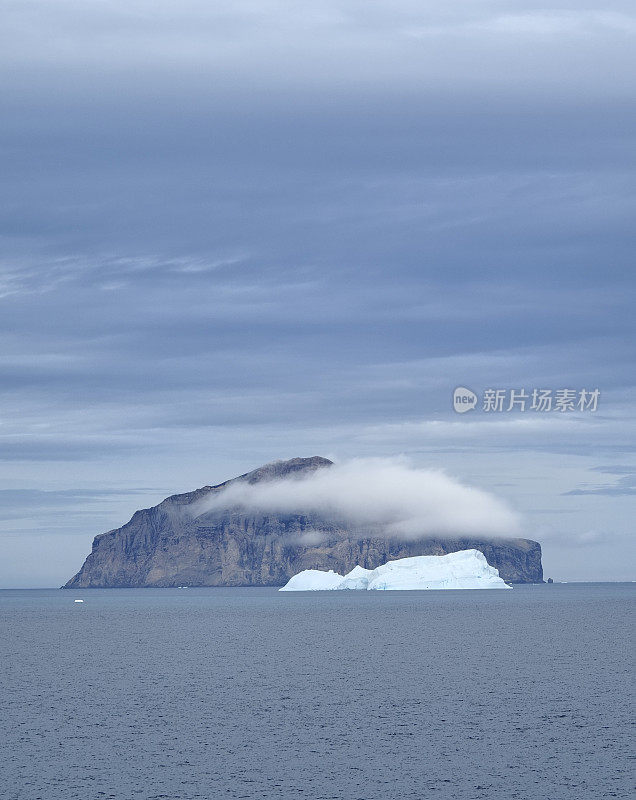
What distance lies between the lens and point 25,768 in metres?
51.1

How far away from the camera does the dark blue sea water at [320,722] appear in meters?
47.7

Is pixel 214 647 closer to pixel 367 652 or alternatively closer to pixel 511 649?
pixel 367 652

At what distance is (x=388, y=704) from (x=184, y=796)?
101 feet

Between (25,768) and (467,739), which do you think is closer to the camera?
(25,768)

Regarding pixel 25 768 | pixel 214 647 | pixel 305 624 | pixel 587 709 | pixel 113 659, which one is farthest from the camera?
pixel 305 624

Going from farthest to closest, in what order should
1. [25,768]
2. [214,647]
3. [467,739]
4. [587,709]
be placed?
[214,647] < [587,709] < [467,739] < [25,768]

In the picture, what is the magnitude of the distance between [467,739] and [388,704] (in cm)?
1554

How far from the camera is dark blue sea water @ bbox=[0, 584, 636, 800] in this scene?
4766cm

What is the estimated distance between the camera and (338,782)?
47938mm

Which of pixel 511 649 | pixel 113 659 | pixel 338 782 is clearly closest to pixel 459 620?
pixel 511 649

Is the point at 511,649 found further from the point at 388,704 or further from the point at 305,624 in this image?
the point at 305,624

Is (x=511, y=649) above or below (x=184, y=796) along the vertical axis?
above

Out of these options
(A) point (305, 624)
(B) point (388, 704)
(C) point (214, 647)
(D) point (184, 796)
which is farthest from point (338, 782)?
(A) point (305, 624)

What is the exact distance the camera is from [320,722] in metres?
65.2
